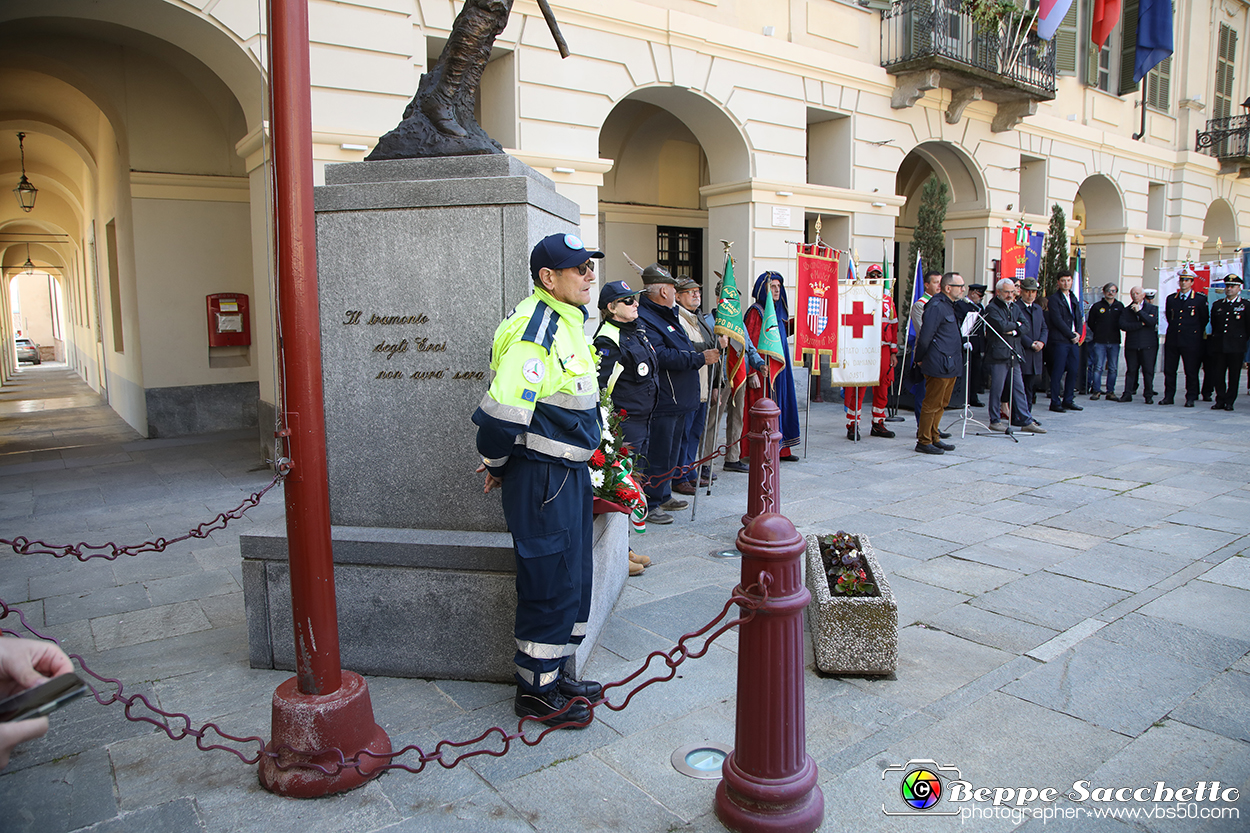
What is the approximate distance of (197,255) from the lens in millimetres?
10875

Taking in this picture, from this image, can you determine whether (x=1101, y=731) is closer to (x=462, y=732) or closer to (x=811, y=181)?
(x=462, y=732)

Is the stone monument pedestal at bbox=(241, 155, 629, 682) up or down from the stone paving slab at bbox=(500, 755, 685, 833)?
up

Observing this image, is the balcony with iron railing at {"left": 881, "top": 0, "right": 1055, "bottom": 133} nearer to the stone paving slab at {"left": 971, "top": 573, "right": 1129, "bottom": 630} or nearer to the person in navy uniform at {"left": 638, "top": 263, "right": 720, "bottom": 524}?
the person in navy uniform at {"left": 638, "top": 263, "right": 720, "bottom": 524}

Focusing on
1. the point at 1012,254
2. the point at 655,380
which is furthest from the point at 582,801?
the point at 1012,254

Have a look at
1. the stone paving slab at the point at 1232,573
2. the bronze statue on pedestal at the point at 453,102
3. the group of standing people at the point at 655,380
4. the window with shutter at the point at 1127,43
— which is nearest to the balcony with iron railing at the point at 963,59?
the window with shutter at the point at 1127,43

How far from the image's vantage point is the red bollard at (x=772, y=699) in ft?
7.64

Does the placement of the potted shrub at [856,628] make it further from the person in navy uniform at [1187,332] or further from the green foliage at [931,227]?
the green foliage at [931,227]

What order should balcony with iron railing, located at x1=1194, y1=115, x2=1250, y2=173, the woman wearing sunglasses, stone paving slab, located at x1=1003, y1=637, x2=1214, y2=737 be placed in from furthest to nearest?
balcony with iron railing, located at x1=1194, y1=115, x2=1250, y2=173
the woman wearing sunglasses
stone paving slab, located at x1=1003, y1=637, x2=1214, y2=737

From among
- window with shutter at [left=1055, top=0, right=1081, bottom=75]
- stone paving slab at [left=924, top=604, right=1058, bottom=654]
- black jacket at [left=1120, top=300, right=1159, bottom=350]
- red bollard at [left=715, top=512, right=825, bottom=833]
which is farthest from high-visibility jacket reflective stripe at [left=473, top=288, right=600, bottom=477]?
window with shutter at [left=1055, top=0, right=1081, bottom=75]

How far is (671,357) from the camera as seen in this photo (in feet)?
20.2

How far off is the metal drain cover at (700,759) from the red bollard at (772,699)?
34 centimetres

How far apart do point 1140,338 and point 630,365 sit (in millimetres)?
11014

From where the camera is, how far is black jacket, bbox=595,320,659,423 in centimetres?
556

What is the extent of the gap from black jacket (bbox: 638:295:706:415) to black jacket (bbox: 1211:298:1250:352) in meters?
10.1
